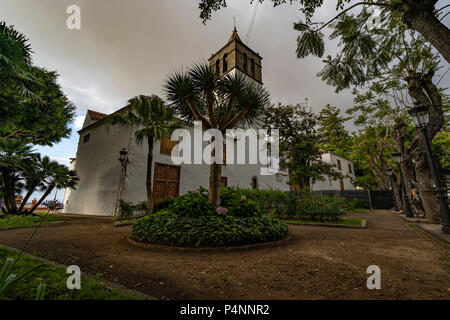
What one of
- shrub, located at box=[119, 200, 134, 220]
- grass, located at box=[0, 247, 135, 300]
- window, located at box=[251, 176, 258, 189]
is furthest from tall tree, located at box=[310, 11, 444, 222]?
window, located at box=[251, 176, 258, 189]

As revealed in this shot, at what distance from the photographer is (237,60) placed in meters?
22.7

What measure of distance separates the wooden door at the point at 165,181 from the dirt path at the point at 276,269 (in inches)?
323

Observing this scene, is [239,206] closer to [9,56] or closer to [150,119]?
[150,119]

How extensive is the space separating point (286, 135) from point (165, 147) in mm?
9877

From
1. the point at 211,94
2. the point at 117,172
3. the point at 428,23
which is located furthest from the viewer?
the point at 117,172

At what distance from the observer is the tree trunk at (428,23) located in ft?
12.3

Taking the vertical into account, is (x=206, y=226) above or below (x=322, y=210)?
below

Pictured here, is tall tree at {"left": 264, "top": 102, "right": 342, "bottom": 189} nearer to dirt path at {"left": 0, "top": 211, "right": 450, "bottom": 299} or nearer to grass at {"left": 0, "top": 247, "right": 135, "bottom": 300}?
dirt path at {"left": 0, "top": 211, "right": 450, "bottom": 299}

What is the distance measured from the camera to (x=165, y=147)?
14344 mm

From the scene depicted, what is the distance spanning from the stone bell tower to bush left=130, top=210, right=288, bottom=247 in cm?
2051

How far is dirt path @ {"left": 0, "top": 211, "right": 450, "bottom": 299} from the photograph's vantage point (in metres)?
2.42

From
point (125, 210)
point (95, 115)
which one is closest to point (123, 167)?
point (125, 210)

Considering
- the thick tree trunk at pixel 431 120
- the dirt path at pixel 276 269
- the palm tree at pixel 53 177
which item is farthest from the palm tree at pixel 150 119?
the thick tree trunk at pixel 431 120

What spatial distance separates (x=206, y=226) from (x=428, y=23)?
259 inches
